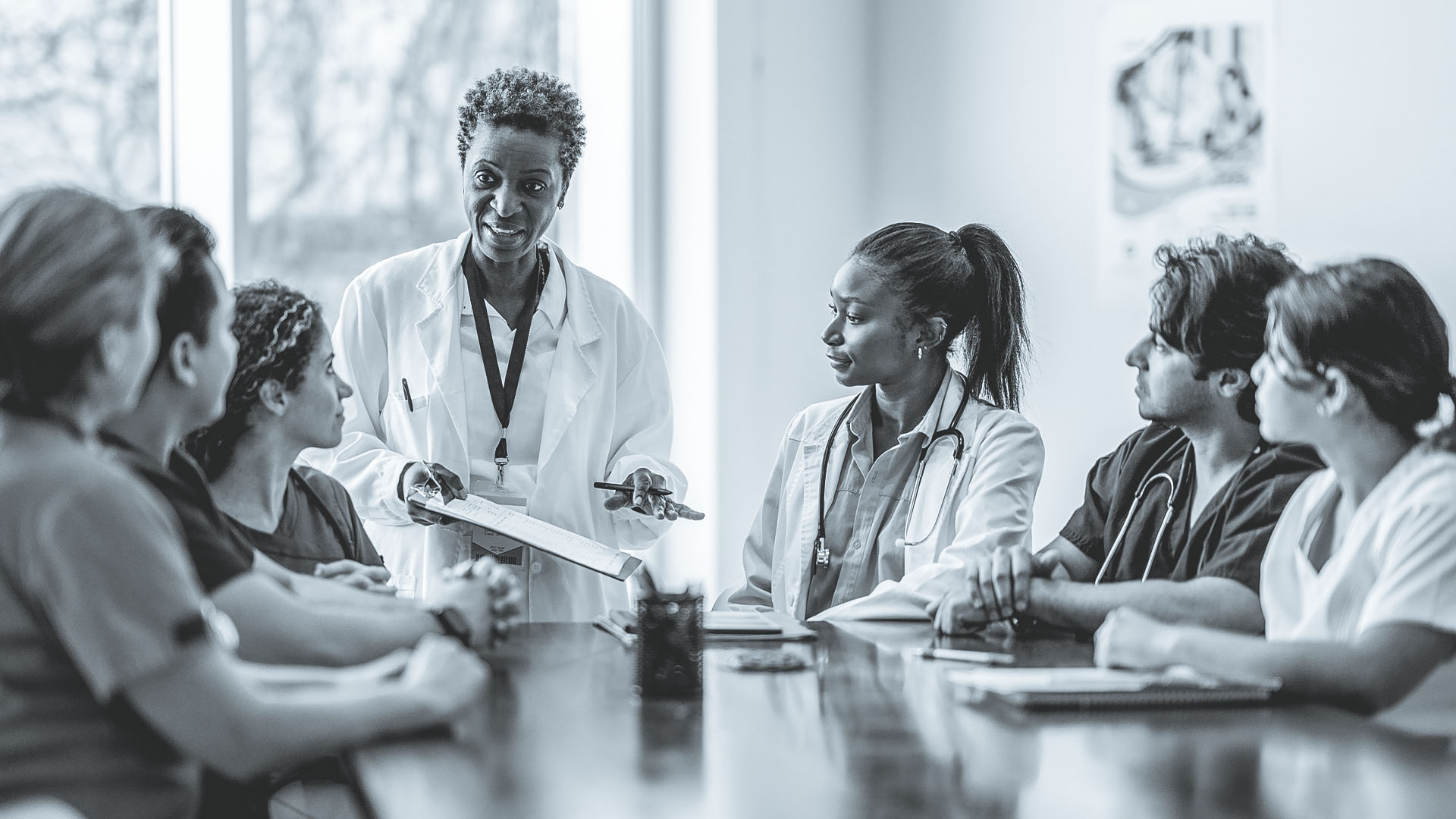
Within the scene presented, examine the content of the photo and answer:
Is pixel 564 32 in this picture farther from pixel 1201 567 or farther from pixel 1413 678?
pixel 1413 678

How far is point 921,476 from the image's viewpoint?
2844 millimetres

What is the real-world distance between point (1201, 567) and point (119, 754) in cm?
164

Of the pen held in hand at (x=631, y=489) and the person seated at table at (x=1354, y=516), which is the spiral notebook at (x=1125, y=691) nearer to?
the person seated at table at (x=1354, y=516)

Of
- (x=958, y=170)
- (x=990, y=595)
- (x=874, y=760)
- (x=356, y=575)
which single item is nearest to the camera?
(x=874, y=760)

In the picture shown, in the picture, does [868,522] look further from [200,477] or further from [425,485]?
[200,477]

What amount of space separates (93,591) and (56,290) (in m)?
0.29

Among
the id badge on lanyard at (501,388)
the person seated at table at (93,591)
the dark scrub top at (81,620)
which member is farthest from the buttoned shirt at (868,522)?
the dark scrub top at (81,620)

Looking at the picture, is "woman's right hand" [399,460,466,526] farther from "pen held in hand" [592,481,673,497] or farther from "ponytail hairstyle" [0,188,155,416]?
"ponytail hairstyle" [0,188,155,416]

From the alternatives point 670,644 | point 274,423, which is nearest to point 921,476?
point 670,644

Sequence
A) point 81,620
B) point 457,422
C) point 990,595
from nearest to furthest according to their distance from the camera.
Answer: point 81,620 < point 990,595 < point 457,422

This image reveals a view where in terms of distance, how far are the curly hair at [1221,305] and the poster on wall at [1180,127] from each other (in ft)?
4.22

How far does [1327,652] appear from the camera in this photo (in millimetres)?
1671

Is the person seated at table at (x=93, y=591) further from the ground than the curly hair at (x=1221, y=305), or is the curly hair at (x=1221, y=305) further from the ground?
the curly hair at (x=1221, y=305)

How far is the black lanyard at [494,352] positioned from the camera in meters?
3.06
